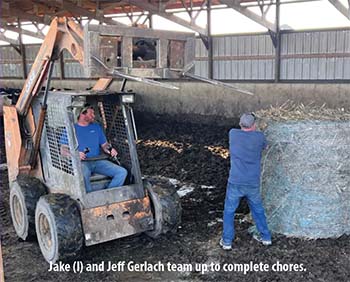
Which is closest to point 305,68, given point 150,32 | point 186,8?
point 186,8

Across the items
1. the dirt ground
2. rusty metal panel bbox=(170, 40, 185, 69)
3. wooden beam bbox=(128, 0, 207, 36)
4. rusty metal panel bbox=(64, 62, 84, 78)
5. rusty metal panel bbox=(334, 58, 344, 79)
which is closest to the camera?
the dirt ground

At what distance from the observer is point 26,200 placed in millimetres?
4711

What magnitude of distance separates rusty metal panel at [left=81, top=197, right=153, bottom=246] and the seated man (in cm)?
29

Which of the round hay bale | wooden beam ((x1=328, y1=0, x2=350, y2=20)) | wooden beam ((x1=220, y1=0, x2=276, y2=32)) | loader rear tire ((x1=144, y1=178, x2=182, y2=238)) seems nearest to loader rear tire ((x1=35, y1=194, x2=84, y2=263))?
loader rear tire ((x1=144, y1=178, x2=182, y2=238))

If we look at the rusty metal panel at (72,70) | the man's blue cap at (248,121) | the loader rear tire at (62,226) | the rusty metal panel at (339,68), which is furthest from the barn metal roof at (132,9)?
the loader rear tire at (62,226)

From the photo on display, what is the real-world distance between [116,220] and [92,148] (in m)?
0.83

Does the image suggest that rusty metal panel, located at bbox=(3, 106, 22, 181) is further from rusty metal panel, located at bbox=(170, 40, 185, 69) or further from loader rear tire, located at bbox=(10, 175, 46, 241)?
rusty metal panel, located at bbox=(170, 40, 185, 69)

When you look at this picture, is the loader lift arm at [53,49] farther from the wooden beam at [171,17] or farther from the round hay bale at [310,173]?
the wooden beam at [171,17]

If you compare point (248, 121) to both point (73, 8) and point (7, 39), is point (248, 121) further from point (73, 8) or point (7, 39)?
point (7, 39)

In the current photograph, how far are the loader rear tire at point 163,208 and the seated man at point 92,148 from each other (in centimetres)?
37

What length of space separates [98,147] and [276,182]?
6.26ft

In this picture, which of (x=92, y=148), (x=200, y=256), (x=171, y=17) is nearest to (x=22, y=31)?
(x=171, y=17)

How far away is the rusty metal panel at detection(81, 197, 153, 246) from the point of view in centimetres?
415

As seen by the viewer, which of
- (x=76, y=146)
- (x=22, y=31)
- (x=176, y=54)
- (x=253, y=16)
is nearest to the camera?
(x=176, y=54)
